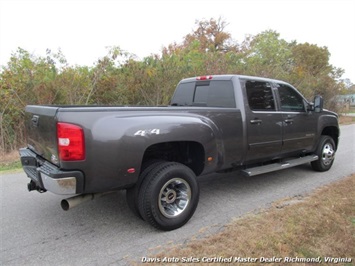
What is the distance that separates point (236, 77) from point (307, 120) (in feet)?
6.79

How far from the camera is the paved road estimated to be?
9.86 feet

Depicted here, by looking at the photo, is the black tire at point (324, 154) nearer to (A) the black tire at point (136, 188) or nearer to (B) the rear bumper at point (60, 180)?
(A) the black tire at point (136, 188)

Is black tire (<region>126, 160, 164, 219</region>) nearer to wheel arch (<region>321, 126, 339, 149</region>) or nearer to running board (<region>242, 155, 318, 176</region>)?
running board (<region>242, 155, 318, 176</region>)

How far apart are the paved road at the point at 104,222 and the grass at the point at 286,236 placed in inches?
9.5

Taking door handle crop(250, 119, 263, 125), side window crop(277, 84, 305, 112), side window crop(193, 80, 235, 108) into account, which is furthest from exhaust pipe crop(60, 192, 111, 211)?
side window crop(277, 84, 305, 112)

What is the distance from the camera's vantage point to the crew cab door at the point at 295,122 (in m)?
5.08

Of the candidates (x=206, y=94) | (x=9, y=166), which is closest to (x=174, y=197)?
(x=206, y=94)

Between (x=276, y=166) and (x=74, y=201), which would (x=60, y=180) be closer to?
(x=74, y=201)

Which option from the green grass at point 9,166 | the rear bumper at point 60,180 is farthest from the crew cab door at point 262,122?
the green grass at point 9,166

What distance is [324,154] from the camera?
6.12m

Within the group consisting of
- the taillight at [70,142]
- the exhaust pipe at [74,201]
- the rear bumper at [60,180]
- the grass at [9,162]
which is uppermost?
the taillight at [70,142]

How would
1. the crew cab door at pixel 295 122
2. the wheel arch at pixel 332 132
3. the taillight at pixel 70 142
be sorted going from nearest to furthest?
the taillight at pixel 70 142 < the crew cab door at pixel 295 122 < the wheel arch at pixel 332 132

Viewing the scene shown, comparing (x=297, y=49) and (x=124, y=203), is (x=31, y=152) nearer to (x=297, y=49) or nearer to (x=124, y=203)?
(x=124, y=203)

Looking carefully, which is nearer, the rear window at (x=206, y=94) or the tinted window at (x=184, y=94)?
the rear window at (x=206, y=94)
